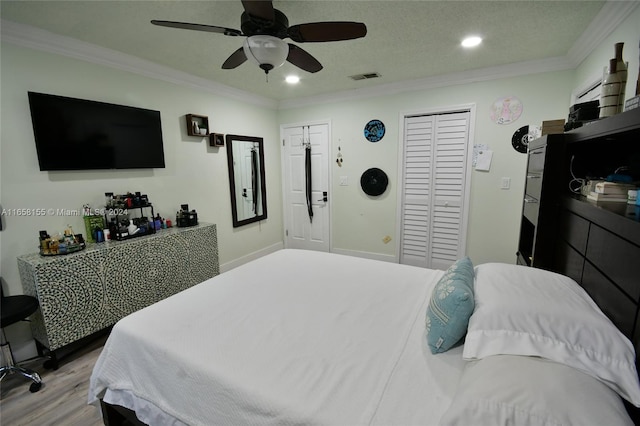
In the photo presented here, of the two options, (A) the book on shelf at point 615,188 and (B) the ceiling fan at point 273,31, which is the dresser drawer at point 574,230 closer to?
(A) the book on shelf at point 615,188

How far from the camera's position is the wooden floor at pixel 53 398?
1.64 m

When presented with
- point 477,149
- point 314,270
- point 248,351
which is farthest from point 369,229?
point 248,351

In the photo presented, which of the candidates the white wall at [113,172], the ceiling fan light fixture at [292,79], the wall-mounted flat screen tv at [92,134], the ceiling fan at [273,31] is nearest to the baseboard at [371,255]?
the white wall at [113,172]

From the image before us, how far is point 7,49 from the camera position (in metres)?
1.98

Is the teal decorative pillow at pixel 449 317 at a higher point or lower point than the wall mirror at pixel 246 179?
lower

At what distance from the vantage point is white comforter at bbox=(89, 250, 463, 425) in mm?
907

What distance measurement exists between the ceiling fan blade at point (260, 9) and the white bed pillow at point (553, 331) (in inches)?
66.8

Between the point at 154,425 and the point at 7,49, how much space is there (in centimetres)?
270

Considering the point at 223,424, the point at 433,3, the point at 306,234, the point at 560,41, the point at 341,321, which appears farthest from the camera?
the point at 306,234

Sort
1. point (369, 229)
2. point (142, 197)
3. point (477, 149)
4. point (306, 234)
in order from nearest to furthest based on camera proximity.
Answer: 1. point (142, 197)
2. point (477, 149)
3. point (369, 229)
4. point (306, 234)

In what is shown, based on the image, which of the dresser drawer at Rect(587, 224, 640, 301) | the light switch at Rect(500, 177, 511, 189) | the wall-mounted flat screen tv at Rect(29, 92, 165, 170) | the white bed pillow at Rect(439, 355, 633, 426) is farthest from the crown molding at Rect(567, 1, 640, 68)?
the wall-mounted flat screen tv at Rect(29, 92, 165, 170)

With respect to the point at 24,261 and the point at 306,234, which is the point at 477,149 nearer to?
the point at 306,234

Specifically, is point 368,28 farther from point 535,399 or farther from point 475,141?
point 535,399

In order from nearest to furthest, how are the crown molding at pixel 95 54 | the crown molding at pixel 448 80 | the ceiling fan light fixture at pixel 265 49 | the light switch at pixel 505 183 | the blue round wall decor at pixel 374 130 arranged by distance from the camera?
the ceiling fan light fixture at pixel 265 49, the crown molding at pixel 95 54, the crown molding at pixel 448 80, the light switch at pixel 505 183, the blue round wall decor at pixel 374 130
